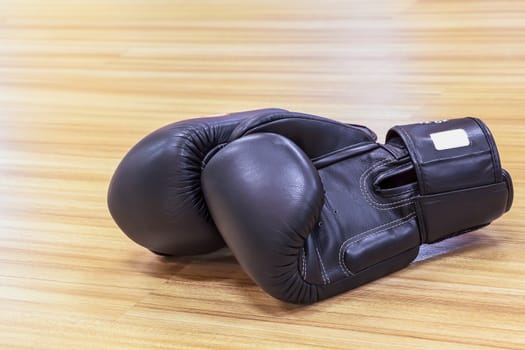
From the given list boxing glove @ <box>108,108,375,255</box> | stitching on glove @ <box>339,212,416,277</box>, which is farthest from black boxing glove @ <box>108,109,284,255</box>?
stitching on glove @ <box>339,212,416,277</box>

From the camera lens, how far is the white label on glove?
1389 millimetres

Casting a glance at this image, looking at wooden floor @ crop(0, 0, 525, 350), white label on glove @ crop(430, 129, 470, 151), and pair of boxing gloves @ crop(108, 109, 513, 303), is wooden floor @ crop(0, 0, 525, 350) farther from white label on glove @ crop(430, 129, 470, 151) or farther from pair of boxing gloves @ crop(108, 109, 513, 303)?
white label on glove @ crop(430, 129, 470, 151)

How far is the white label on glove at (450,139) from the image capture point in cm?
139

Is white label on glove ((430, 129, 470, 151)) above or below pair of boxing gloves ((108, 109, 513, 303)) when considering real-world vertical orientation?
above

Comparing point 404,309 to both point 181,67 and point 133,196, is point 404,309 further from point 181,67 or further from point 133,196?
point 181,67

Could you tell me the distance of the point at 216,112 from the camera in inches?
83.2

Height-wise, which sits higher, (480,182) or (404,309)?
(480,182)

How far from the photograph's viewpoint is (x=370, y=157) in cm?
143

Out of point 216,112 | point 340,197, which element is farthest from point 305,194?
point 216,112

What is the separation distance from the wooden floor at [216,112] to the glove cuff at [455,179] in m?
0.07

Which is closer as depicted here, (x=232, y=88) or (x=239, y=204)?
(x=239, y=204)

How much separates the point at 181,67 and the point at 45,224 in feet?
3.05

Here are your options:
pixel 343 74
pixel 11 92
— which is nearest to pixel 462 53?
pixel 343 74

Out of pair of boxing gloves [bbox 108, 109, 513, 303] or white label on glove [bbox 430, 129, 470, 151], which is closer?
pair of boxing gloves [bbox 108, 109, 513, 303]
